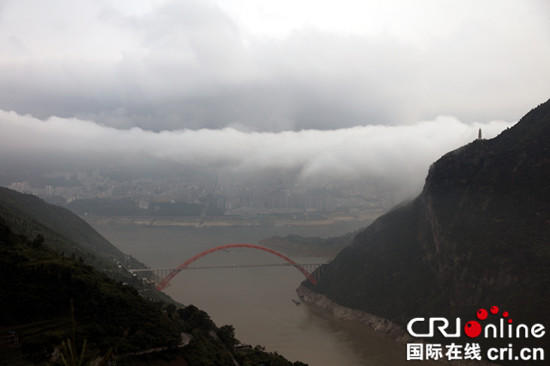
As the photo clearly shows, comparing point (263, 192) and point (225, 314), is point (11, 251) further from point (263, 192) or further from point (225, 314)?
point (263, 192)

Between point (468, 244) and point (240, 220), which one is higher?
point (468, 244)

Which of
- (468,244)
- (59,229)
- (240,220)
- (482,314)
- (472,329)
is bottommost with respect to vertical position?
(472,329)

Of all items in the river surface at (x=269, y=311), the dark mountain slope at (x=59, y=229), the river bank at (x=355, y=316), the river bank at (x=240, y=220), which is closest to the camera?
the river surface at (x=269, y=311)

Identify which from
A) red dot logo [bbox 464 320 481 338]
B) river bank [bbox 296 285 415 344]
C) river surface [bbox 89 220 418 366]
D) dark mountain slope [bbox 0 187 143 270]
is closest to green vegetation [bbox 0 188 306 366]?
river surface [bbox 89 220 418 366]

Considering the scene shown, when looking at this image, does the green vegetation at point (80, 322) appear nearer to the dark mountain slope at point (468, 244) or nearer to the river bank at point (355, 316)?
the river bank at point (355, 316)

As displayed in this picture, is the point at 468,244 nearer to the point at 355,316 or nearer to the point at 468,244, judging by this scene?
the point at 468,244

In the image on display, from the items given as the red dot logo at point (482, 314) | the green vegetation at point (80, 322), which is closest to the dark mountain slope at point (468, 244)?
the red dot logo at point (482, 314)

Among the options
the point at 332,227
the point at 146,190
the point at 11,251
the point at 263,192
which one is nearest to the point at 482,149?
the point at 11,251

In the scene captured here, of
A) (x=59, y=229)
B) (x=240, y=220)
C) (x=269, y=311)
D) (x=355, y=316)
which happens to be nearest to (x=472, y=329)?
(x=355, y=316)

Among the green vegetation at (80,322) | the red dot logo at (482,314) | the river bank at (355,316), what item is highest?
the green vegetation at (80,322)
